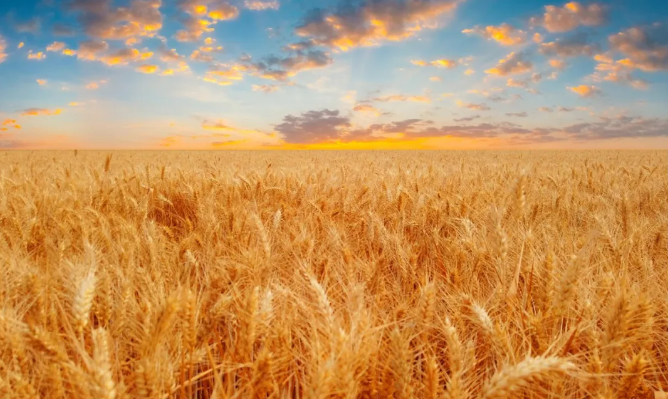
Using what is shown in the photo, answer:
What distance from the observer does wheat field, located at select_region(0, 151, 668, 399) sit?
0.90 m

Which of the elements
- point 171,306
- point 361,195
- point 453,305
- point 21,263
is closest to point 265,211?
point 361,195

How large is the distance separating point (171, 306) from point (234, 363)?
290 mm

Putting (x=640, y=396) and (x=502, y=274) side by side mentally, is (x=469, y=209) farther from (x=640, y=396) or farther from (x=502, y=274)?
(x=640, y=396)

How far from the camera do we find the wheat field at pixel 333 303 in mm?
904

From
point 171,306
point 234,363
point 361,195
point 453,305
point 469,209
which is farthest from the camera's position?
point 361,195

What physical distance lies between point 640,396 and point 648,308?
301 millimetres

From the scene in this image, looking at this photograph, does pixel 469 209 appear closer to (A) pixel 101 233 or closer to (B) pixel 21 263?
(A) pixel 101 233

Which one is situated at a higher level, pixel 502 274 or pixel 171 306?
pixel 171 306

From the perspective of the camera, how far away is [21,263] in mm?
1494

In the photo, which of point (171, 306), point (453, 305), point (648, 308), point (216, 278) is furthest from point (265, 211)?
point (648, 308)

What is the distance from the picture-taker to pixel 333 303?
4.67 ft

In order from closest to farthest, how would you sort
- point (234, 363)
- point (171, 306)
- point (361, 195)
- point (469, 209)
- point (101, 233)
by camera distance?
1. point (171, 306)
2. point (234, 363)
3. point (101, 233)
4. point (469, 209)
5. point (361, 195)

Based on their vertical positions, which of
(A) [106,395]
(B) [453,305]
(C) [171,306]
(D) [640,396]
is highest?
(C) [171,306]

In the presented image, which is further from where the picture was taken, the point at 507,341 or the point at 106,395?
the point at 507,341
